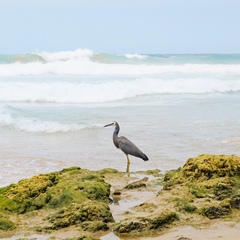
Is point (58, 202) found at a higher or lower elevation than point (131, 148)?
lower

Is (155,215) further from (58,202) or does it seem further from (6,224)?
(6,224)

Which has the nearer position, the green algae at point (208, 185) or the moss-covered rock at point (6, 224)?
the moss-covered rock at point (6, 224)

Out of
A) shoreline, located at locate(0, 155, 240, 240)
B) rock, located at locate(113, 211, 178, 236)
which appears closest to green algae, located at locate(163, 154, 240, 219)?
shoreline, located at locate(0, 155, 240, 240)

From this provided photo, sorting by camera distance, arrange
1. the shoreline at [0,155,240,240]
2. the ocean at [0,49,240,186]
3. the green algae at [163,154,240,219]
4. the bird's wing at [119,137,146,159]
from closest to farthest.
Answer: the shoreline at [0,155,240,240], the green algae at [163,154,240,219], the bird's wing at [119,137,146,159], the ocean at [0,49,240,186]

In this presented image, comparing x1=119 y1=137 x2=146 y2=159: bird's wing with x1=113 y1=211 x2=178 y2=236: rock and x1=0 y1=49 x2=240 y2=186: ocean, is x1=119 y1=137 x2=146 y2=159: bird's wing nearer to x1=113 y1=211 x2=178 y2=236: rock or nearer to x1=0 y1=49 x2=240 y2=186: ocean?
x1=0 y1=49 x2=240 y2=186: ocean

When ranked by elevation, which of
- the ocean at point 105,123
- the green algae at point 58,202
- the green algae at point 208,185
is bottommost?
the ocean at point 105,123

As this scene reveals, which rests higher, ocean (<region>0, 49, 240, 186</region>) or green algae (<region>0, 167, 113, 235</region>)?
green algae (<region>0, 167, 113, 235</region>)

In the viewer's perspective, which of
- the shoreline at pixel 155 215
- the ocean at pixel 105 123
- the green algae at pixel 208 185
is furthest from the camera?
the ocean at pixel 105 123

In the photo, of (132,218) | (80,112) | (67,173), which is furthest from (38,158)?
(80,112)

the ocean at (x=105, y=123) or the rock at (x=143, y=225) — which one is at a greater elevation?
the rock at (x=143, y=225)

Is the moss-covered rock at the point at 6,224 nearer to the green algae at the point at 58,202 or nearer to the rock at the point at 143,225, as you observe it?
the green algae at the point at 58,202

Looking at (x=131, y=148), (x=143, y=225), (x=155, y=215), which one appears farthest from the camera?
(x=131, y=148)

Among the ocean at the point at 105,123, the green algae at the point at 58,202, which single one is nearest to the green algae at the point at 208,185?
the green algae at the point at 58,202

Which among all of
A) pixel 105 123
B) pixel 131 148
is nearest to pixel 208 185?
pixel 131 148
